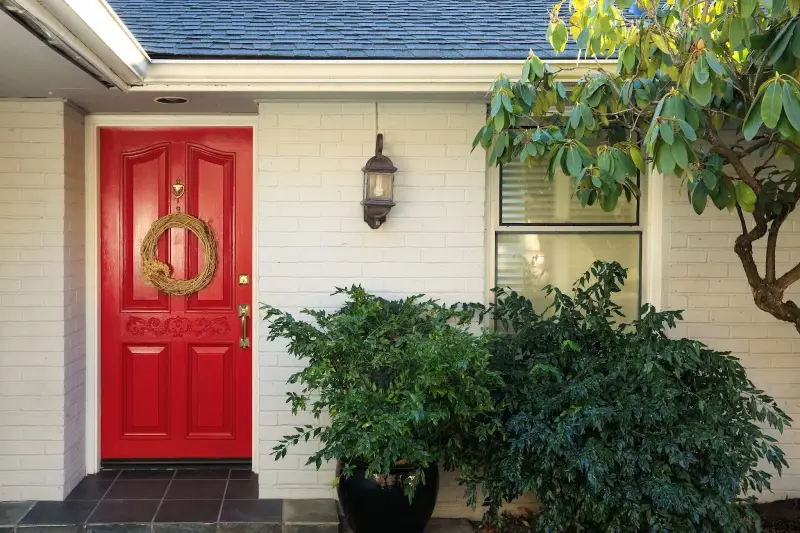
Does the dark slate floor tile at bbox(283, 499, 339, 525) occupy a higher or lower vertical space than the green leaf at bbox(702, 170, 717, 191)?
lower

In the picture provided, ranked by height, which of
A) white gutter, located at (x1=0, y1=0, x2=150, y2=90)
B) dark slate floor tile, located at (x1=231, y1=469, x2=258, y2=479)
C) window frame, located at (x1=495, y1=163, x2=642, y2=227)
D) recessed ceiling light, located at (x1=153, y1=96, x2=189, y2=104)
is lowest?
dark slate floor tile, located at (x1=231, y1=469, x2=258, y2=479)

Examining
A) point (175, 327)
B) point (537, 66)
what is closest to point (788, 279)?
point (537, 66)

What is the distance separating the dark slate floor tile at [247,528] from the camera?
11.9ft

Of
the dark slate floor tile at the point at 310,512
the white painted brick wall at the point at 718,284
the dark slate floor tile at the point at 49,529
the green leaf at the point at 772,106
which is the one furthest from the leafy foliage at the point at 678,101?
the dark slate floor tile at the point at 49,529

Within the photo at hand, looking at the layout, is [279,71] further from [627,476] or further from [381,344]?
[627,476]

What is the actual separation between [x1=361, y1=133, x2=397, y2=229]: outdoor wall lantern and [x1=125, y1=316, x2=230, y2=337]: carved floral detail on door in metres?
1.32

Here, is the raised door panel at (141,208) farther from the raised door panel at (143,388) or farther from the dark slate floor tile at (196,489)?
the dark slate floor tile at (196,489)

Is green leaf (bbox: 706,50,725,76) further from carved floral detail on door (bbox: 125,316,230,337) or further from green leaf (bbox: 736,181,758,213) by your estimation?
carved floral detail on door (bbox: 125,316,230,337)

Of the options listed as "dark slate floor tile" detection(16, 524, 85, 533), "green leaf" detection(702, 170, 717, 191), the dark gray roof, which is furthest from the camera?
the dark gray roof

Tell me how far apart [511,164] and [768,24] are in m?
1.59

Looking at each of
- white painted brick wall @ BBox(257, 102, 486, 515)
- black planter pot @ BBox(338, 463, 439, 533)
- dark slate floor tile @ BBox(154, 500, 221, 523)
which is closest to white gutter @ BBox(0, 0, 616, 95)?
white painted brick wall @ BBox(257, 102, 486, 515)

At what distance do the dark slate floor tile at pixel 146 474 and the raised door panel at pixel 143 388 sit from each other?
21 centimetres

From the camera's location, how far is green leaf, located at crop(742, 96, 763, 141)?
8.04 feet

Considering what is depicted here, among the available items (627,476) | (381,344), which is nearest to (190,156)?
(381,344)
